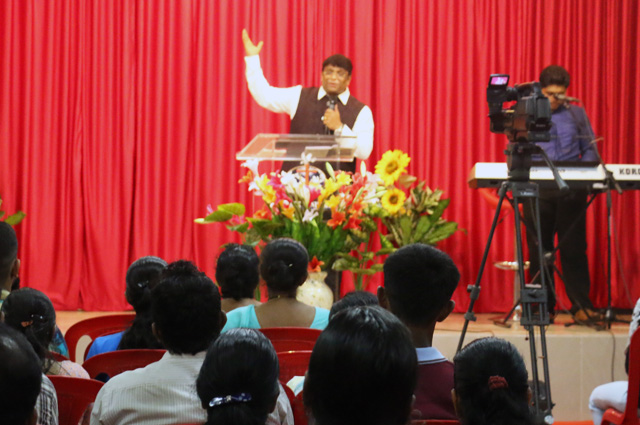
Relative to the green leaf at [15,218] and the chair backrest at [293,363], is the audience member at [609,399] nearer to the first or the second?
the chair backrest at [293,363]

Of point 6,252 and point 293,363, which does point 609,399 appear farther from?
point 6,252

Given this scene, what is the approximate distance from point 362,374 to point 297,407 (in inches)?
31.7

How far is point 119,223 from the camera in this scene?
5980 millimetres

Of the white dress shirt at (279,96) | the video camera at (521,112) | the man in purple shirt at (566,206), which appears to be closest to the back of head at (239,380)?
the video camera at (521,112)

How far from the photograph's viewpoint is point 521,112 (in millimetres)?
3055

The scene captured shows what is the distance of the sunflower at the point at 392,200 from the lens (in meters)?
4.55

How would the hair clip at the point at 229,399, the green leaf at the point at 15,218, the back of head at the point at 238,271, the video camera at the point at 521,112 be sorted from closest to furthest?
1. the hair clip at the point at 229,399
2. the back of head at the point at 238,271
3. the video camera at the point at 521,112
4. the green leaf at the point at 15,218

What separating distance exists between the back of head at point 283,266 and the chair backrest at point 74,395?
3.43 ft

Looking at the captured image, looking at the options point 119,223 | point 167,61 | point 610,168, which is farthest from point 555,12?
point 119,223

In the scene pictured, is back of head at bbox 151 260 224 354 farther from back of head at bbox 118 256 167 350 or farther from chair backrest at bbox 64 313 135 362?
chair backrest at bbox 64 313 135 362

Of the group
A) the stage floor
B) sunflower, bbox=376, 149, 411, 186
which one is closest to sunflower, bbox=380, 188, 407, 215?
sunflower, bbox=376, 149, 411, 186

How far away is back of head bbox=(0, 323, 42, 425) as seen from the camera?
1.02 meters

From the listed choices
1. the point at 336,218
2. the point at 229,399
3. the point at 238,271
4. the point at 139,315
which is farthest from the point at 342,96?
the point at 229,399

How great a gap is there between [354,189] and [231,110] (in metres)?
2.26
